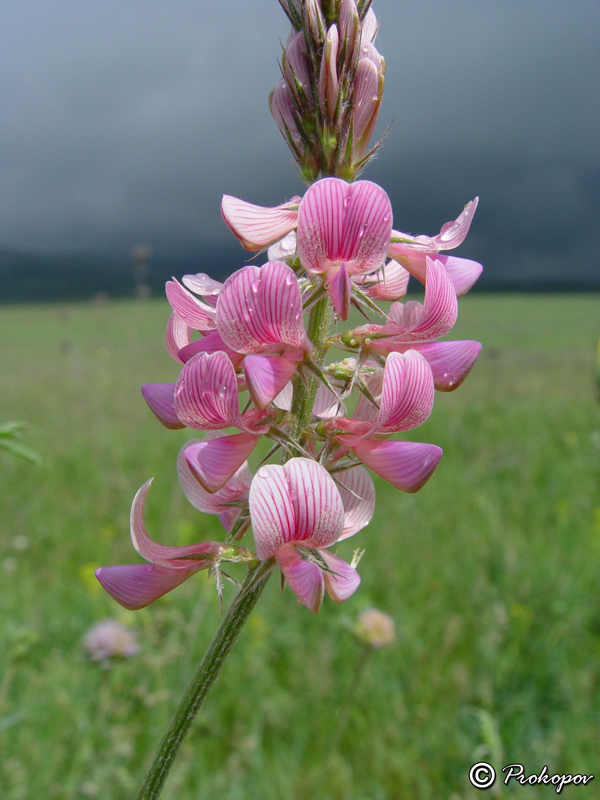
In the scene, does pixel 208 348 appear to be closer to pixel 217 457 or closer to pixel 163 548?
pixel 217 457

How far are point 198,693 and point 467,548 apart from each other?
3466mm

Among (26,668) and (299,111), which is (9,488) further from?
(299,111)

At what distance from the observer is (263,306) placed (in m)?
0.88

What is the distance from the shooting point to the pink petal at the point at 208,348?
3.26ft

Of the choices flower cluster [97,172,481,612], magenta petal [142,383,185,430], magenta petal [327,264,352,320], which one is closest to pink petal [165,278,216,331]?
flower cluster [97,172,481,612]

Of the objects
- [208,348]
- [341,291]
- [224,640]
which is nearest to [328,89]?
[341,291]

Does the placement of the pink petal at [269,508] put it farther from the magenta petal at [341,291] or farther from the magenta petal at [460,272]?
the magenta petal at [460,272]

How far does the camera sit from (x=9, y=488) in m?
5.17

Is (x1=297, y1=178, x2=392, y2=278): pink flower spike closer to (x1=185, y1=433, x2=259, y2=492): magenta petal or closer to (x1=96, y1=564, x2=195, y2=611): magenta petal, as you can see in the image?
(x1=185, y1=433, x2=259, y2=492): magenta petal

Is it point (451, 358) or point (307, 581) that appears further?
point (451, 358)

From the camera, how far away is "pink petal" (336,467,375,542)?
1131 mm

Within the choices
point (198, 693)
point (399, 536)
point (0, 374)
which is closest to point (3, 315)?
point (0, 374)

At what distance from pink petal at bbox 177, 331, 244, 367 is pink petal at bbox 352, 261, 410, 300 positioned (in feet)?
1.03

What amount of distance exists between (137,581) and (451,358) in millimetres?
658
